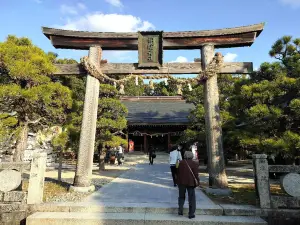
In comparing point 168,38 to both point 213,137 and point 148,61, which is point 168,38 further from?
point 213,137

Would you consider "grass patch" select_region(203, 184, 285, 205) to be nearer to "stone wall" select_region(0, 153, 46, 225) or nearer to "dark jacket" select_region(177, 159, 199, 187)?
"dark jacket" select_region(177, 159, 199, 187)

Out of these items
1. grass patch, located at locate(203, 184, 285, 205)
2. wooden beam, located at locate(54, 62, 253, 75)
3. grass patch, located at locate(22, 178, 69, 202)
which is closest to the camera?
grass patch, located at locate(203, 184, 285, 205)

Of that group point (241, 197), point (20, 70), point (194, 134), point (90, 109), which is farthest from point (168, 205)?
point (194, 134)

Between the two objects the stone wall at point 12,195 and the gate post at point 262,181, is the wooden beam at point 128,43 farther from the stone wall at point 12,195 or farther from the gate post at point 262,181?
the stone wall at point 12,195

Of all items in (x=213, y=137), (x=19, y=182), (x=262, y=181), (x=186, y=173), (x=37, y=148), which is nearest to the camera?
(x=186, y=173)

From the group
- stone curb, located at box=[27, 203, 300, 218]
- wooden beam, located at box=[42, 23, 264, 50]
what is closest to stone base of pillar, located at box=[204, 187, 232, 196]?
stone curb, located at box=[27, 203, 300, 218]

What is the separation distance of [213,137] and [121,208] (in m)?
3.76

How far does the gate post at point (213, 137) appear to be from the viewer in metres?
7.38

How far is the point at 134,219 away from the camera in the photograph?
5168mm

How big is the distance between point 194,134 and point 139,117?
574 inches

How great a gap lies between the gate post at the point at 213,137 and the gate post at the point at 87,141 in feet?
13.2

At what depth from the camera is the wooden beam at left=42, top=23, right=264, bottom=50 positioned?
8031mm

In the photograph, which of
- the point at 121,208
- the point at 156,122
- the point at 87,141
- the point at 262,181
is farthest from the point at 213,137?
the point at 156,122

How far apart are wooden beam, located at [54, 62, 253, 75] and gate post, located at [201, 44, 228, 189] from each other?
0.56 meters
